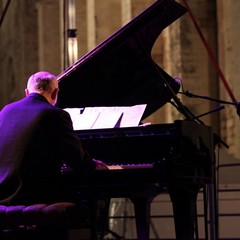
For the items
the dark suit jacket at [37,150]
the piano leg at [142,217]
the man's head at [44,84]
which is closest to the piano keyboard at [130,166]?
the dark suit jacket at [37,150]

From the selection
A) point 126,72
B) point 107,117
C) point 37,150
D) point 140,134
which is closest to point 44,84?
point 37,150

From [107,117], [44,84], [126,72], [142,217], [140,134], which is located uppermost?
[126,72]

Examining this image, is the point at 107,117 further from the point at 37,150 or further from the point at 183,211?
the point at 183,211

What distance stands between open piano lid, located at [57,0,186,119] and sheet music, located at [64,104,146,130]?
33 centimetres

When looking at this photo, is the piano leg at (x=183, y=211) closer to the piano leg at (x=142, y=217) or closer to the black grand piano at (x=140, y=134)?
the black grand piano at (x=140, y=134)

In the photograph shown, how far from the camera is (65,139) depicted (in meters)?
5.07

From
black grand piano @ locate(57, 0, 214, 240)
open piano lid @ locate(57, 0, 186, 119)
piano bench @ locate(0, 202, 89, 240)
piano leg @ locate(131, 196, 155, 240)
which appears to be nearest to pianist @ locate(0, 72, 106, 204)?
piano bench @ locate(0, 202, 89, 240)

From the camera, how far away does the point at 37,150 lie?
5.16 meters

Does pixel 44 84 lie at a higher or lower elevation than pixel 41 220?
higher

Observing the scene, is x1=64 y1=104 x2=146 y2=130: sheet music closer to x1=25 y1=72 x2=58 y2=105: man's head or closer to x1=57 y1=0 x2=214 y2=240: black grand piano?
x1=57 y1=0 x2=214 y2=240: black grand piano

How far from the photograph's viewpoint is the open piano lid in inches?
227

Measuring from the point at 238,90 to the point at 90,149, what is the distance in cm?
665

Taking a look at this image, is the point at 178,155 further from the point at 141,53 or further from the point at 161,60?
the point at 161,60

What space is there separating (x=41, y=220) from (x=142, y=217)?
4.19ft
